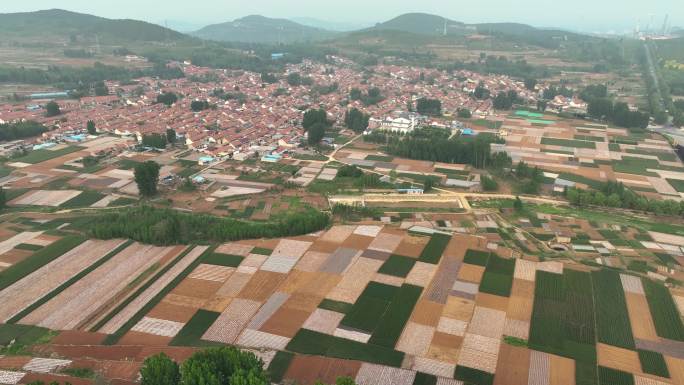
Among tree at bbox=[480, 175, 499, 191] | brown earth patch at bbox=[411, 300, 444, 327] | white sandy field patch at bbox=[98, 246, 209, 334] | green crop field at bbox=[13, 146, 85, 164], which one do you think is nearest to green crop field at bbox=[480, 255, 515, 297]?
brown earth patch at bbox=[411, 300, 444, 327]

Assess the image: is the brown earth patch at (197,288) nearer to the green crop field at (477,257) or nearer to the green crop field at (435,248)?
the green crop field at (435,248)

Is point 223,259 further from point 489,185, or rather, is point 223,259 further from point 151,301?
point 489,185

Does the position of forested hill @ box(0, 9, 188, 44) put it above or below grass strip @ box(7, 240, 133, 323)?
above

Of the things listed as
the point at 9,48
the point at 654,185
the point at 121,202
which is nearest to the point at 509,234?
the point at 654,185

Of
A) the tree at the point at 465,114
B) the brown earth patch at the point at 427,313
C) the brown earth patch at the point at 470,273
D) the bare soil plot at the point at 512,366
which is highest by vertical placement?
the tree at the point at 465,114

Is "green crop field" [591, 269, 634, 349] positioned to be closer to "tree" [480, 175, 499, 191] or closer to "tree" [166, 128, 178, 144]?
"tree" [480, 175, 499, 191]

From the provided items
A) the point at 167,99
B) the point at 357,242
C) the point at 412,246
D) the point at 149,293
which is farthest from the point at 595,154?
the point at 167,99

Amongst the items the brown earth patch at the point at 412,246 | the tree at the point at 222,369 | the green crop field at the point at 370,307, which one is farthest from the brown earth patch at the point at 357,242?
the tree at the point at 222,369
